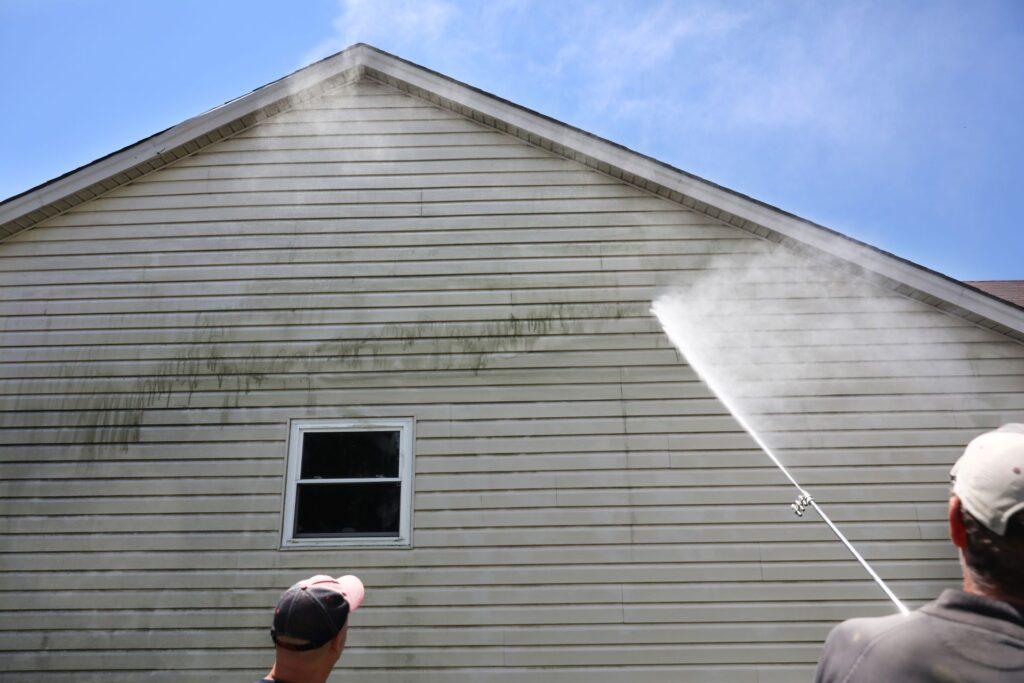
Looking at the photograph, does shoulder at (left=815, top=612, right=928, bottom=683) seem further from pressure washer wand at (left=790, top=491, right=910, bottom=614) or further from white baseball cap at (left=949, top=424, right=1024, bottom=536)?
pressure washer wand at (left=790, top=491, right=910, bottom=614)

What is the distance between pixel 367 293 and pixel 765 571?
4.24 m

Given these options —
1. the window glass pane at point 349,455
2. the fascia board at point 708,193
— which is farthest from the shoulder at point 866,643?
the fascia board at point 708,193

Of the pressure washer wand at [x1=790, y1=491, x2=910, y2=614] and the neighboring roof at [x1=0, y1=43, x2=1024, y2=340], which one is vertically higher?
the neighboring roof at [x1=0, y1=43, x2=1024, y2=340]

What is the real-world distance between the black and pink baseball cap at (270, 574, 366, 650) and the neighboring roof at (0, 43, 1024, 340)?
5587 mm

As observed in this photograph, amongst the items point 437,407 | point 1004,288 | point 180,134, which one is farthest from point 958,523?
point 1004,288

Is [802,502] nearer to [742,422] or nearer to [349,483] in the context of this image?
[742,422]

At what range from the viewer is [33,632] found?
6.25 m

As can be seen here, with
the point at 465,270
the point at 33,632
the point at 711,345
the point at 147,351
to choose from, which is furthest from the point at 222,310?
the point at 711,345

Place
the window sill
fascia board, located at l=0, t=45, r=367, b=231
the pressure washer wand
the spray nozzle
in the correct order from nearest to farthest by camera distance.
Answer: the spray nozzle → the pressure washer wand → the window sill → fascia board, located at l=0, t=45, r=367, b=231

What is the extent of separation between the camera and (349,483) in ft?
21.5

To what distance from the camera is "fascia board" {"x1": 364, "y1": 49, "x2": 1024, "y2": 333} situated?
22.5ft

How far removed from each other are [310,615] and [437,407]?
4.11 m

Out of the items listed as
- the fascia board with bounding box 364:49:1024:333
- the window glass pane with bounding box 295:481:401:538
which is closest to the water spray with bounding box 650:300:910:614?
the fascia board with bounding box 364:49:1024:333

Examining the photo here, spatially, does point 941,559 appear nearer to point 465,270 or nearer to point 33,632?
point 465,270
